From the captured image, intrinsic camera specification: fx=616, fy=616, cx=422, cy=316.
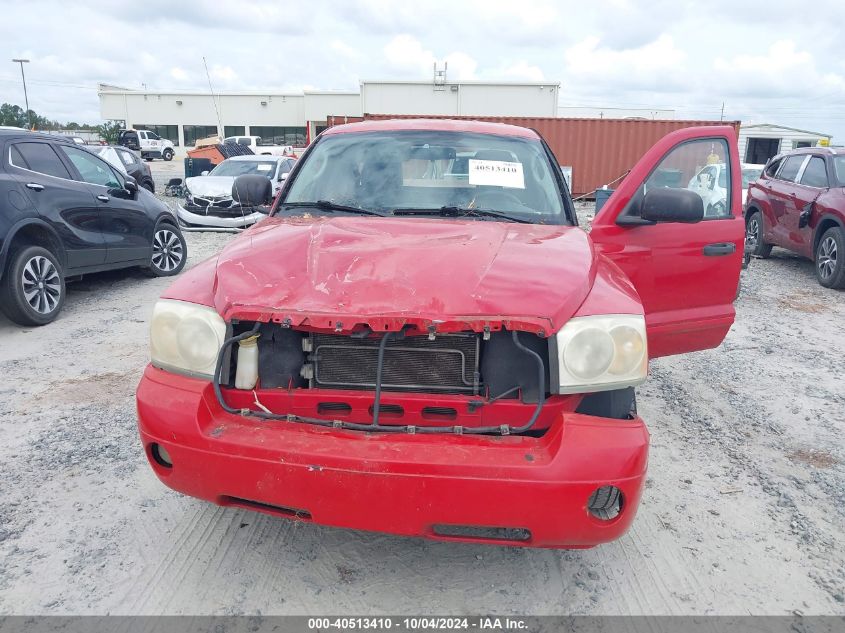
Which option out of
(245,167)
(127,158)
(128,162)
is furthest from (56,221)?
(127,158)

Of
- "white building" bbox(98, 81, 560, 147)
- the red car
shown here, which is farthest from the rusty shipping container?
"white building" bbox(98, 81, 560, 147)

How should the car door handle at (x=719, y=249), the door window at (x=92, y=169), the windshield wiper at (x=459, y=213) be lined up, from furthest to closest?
the door window at (x=92, y=169) < the car door handle at (x=719, y=249) < the windshield wiper at (x=459, y=213)

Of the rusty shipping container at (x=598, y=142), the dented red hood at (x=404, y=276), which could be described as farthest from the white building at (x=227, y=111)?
the dented red hood at (x=404, y=276)

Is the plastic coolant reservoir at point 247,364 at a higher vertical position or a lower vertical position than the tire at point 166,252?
higher

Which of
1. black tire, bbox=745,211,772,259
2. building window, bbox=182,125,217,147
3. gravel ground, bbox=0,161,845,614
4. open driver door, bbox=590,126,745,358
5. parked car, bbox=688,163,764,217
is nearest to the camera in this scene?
gravel ground, bbox=0,161,845,614

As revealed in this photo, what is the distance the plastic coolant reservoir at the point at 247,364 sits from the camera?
226 cm

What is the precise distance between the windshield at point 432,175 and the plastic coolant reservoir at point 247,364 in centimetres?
117

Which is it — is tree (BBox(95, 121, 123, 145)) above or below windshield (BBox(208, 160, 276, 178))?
above

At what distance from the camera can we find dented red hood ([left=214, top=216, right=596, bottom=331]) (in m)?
2.07

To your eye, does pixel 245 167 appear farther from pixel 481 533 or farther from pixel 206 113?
pixel 206 113

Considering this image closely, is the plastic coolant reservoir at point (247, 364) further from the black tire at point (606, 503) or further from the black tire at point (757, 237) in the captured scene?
the black tire at point (757, 237)

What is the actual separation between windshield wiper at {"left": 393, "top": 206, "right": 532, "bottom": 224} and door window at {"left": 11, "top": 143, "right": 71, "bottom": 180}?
4710 mm

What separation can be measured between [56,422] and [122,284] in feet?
13.9

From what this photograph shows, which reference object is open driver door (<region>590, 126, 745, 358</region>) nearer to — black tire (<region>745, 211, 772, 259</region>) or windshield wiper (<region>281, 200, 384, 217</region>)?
windshield wiper (<region>281, 200, 384, 217</region>)
